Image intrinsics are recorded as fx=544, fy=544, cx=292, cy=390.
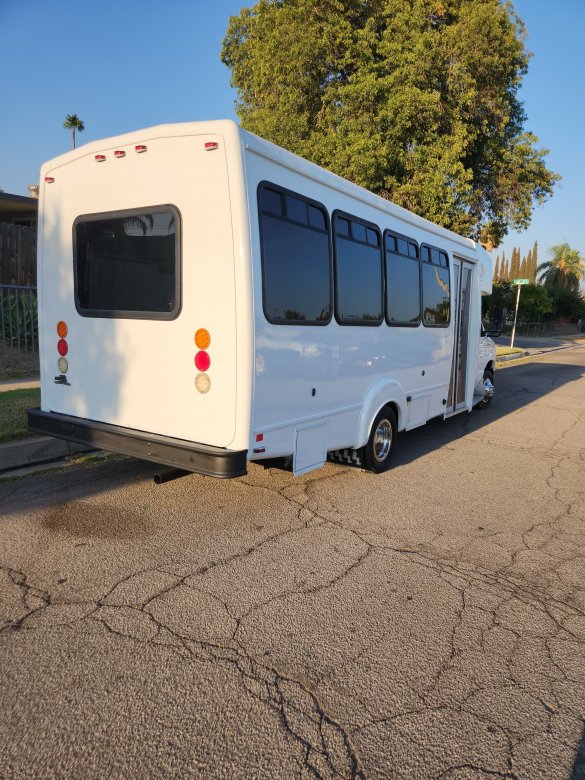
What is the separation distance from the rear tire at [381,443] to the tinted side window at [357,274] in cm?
107

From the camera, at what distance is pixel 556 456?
725cm

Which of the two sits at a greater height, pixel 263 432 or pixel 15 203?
pixel 15 203

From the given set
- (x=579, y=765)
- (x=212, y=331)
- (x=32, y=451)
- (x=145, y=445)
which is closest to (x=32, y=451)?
(x=32, y=451)

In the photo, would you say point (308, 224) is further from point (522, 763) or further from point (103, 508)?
point (522, 763)

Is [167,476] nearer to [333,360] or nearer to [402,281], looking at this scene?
[333,360]

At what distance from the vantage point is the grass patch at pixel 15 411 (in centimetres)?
605

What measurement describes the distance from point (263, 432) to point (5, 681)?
2253 millimetres

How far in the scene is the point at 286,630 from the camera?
3.07 m

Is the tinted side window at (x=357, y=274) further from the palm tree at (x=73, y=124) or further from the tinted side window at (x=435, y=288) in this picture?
the palm tree at (x=73, y=124)

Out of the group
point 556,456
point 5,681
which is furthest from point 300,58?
point 5,681

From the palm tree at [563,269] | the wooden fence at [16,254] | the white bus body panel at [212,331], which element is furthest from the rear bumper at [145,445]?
the palm tree at [563,269]

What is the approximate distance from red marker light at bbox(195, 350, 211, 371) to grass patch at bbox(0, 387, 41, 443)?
120 inches

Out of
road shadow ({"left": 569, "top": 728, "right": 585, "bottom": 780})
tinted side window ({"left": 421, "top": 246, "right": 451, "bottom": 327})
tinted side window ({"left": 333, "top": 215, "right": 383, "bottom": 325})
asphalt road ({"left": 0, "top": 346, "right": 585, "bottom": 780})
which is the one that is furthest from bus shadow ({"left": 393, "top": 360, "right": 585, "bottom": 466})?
road shadow ({"left": 569, "top": 728, "right": 585, "bottom": 780})

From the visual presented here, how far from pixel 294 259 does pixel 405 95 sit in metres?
13.2
